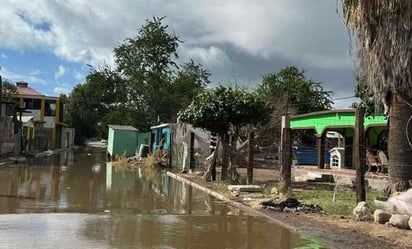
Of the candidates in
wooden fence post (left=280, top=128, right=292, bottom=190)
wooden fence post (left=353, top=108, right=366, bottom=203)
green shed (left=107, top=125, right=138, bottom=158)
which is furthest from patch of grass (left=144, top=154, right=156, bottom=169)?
wooden fence post (left=353, top=108, right=366, bottom=203)

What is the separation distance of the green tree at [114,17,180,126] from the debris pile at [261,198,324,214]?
134 feet

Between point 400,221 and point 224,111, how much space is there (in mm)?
12157

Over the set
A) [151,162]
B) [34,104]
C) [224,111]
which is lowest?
[151,162]

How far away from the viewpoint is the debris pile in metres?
14.1

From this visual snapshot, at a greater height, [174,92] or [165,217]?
[174,92]

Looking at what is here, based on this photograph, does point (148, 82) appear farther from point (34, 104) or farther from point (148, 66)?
point (34, 104)

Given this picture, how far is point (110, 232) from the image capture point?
409 inches

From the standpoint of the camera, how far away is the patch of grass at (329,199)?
13886 mm

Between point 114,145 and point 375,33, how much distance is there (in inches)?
1478

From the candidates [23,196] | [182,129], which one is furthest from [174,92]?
[23,196]

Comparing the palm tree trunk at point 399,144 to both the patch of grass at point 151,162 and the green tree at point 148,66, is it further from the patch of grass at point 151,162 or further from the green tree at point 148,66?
the green tree at point 148,66

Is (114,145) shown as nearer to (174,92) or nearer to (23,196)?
(174,92)

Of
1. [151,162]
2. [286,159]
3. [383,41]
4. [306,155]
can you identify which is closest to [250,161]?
[286,159]

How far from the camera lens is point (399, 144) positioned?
575 inches
